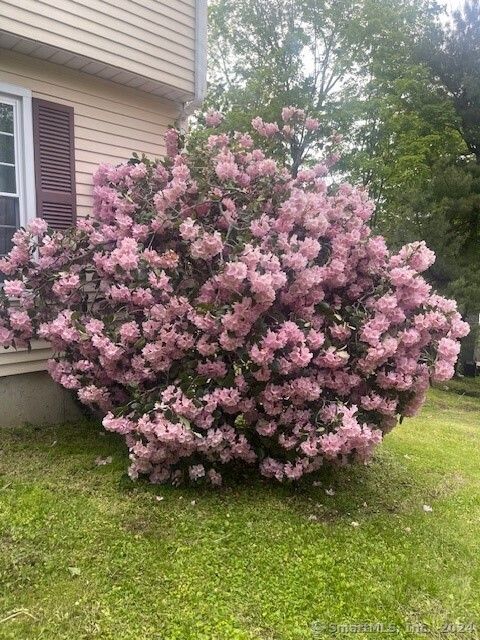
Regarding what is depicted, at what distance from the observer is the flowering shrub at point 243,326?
3.24 metres

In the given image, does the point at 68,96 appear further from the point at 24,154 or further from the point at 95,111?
the point at 24,154

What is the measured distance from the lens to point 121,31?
4.90m

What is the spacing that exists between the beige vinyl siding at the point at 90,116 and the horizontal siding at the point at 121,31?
0.29m

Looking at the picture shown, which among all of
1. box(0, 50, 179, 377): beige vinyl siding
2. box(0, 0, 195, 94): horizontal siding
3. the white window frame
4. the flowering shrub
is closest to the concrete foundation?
box(0, 50, 179, 377): beige vinyl siding

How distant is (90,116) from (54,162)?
25.2 inches

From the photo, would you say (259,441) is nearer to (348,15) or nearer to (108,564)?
(108,564)

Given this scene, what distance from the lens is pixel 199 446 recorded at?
334 cm

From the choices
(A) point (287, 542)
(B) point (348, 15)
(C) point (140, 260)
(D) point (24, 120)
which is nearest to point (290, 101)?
(B) point (348, 15)

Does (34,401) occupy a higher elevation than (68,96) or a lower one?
lower

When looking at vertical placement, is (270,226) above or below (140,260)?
above

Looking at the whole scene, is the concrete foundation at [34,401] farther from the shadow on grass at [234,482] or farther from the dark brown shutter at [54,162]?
the dark brown shutter at [54,162]

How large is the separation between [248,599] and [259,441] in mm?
1317

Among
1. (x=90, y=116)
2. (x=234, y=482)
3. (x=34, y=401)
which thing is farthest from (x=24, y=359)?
(x=90, y=116)

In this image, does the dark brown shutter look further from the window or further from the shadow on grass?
the shadow on grass
